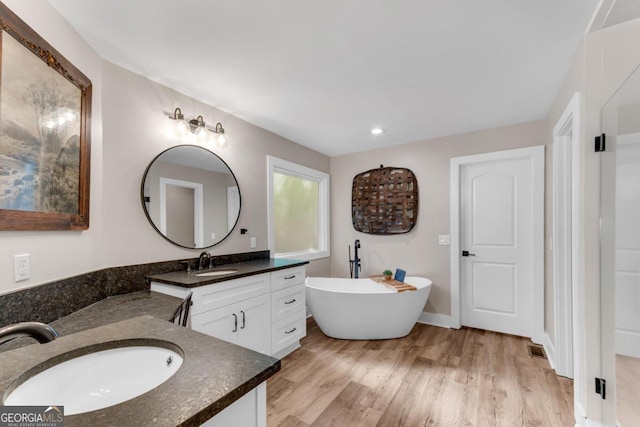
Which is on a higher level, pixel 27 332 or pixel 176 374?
pixel 27 332

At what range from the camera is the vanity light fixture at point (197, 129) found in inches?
88.3

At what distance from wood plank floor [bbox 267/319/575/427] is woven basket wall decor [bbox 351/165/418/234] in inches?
56.9

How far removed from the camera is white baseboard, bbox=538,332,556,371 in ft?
7.93

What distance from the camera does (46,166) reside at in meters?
1.34

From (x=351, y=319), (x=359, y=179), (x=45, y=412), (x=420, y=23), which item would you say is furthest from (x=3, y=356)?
(x=359, y=179)

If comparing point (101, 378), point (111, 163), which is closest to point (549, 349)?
point (101, 378)

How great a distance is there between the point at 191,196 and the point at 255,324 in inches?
47.9

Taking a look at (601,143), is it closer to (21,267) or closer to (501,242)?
(501,242)

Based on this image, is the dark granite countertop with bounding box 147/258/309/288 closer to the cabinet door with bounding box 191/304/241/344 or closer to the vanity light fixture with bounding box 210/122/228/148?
the cabinet door with bounding box 191/304/241/344

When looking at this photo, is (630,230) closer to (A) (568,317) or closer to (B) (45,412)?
(A) (568,317)

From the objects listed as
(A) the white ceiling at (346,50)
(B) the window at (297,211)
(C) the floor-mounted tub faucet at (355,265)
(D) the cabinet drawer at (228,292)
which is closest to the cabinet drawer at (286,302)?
(D) the cabinet drawer at (228,292)

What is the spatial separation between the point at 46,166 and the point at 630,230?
2.92m

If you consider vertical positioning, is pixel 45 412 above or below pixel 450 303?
above

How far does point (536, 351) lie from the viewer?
2.73m
